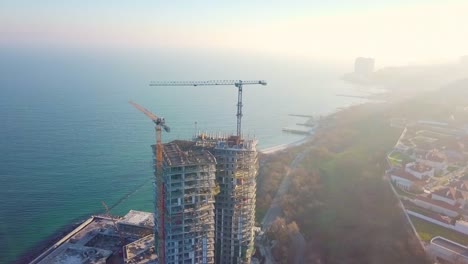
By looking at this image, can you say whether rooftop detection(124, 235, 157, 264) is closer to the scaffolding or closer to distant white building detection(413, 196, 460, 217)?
the scaffolding

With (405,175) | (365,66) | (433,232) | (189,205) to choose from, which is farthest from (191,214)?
(365,66)

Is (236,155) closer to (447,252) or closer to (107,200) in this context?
(447,252)

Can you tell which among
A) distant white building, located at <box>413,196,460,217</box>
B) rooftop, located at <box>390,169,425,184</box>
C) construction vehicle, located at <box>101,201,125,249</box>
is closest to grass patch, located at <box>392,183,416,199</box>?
distant white building, located at <box>413,196,460,217</box>

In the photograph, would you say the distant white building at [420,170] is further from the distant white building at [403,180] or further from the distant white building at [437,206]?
the distant white building at [437,206]

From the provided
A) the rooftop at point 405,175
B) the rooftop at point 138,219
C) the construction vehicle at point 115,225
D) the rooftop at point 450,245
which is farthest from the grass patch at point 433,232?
the construction vehicle at point 115,225

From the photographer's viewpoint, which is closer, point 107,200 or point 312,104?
Answer: point 107,200

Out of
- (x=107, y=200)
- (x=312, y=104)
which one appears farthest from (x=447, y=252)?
(x=312, y=104)
